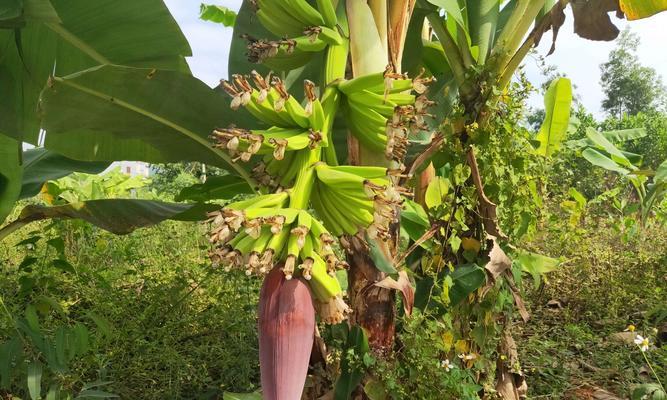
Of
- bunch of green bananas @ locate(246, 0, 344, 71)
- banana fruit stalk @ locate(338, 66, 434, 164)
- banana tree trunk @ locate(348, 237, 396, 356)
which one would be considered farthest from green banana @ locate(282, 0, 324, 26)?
banana tree trunk @ locate(348, 237, 396, 356)

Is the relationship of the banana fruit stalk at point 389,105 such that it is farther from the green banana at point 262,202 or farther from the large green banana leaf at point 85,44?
the large green banana leaf at point 85,44

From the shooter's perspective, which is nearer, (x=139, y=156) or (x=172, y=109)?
(x=172, y=109)

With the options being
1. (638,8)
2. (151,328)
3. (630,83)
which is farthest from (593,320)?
(630,83)

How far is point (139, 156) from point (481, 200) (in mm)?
848

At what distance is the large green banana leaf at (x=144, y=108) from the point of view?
0.89m

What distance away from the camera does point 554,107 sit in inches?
62.4

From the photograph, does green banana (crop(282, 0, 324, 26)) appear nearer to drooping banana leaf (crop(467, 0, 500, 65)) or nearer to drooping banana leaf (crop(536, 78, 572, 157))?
drooping banana leaf (crop(467, 0, 500, 65))

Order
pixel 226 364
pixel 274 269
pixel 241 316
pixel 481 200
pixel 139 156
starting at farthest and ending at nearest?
pixel 241 316, pixel 226 364, pixel 139 156, pixel 481 200, pixel 274 269

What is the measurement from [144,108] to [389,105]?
0.52 metres

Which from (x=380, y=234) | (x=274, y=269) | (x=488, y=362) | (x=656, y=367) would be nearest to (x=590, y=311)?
(x=656, y=367)

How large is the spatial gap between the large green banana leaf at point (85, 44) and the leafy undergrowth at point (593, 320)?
1.28 meters

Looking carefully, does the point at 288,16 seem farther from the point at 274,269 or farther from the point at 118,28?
the point at 118,28

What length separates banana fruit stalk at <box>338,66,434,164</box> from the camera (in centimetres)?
71

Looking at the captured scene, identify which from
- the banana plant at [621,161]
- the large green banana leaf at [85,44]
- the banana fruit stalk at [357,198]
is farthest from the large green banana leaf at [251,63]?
the banana plant at [621,161]
